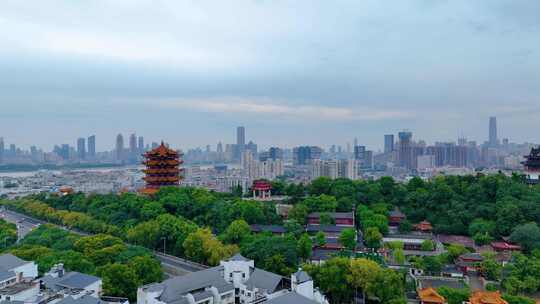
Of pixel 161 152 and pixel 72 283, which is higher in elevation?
pixel 161 152

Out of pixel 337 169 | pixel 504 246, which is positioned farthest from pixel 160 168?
pixel 337 169

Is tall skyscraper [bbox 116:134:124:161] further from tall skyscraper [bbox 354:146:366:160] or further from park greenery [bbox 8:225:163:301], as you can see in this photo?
park greenery [bbox 8:225:163:301]

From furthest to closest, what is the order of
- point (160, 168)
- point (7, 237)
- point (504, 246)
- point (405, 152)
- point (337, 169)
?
1. point (405, 152)
2. point (337, 169)
3. point (160, 168)
4. point (7, 237)
5. point (504, 246)

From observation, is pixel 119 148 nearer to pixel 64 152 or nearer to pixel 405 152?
pixel 64 152

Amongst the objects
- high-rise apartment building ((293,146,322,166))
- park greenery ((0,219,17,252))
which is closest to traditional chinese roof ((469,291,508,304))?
park greenery ((0,219,17,252))

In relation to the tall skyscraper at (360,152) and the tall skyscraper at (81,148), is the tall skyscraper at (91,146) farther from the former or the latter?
the tall skyscraper at (360,152)

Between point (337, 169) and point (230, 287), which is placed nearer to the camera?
point (230, 287)

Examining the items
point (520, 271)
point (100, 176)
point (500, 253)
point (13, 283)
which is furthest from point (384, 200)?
point (100, 176)
